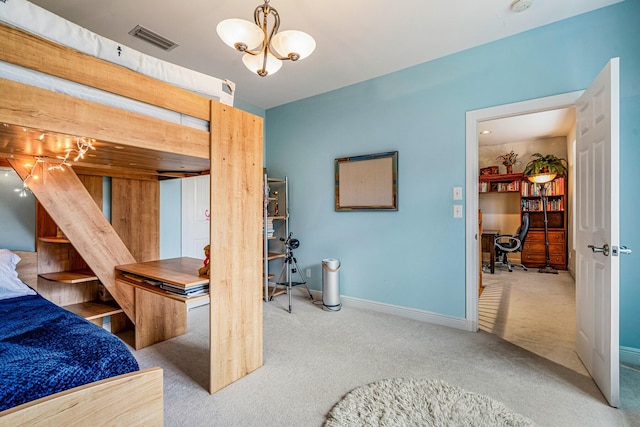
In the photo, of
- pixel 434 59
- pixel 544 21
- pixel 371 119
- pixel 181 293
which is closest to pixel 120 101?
pixel 181 293

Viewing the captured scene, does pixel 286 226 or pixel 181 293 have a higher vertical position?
pixel 286 226

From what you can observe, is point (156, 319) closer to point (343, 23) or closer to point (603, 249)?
point (343, 23)

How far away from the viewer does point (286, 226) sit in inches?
159

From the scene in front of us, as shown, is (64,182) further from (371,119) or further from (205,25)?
(371,119)

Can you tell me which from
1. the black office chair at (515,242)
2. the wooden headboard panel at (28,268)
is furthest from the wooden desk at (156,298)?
the black office chair at (515,242)

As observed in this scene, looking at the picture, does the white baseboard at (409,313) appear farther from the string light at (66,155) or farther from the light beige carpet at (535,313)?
the string light at (66,155)

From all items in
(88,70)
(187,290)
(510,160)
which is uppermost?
(510,160)

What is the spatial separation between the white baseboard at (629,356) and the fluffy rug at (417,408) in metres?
1.33

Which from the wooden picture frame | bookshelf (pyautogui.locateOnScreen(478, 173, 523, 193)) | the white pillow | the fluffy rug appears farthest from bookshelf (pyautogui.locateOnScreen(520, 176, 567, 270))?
the white pillow

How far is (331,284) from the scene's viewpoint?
3.32 metres

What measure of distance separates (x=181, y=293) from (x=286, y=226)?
2.33 meters

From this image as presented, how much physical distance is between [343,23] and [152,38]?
66.2 inches

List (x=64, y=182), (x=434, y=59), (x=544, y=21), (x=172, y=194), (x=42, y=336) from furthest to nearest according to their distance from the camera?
(x=172, y=194), (x=434, y=59), (x=544, y=21), (x=64, y=182), (x=42, y=336)

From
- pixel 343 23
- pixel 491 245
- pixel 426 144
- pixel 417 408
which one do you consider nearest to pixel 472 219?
pixel 426 144
